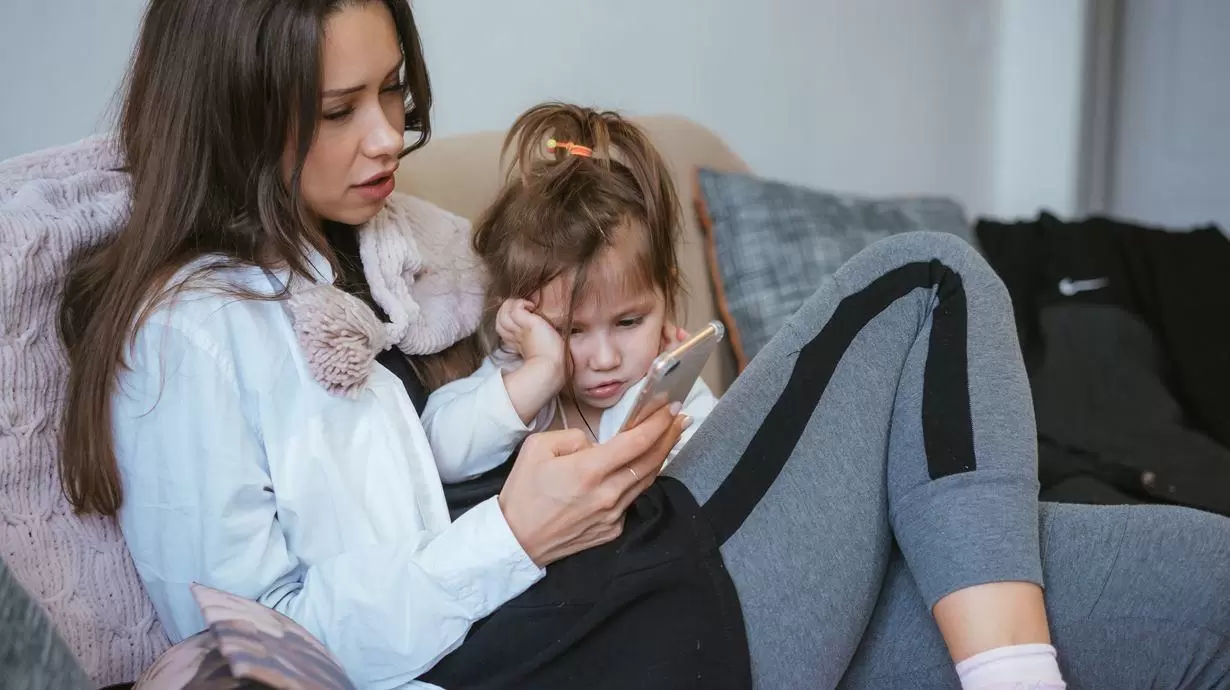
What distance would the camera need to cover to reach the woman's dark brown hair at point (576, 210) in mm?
1282

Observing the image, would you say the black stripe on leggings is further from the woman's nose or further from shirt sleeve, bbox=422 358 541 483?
the woman's nose

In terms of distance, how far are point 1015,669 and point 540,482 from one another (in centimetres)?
42

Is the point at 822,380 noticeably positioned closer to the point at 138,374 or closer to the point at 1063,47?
the point at 138,374

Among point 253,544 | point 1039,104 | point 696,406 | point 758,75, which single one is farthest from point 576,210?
point 1039,104

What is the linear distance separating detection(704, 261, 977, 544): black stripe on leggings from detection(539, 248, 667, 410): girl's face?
24cm

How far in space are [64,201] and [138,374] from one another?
8.9 inches

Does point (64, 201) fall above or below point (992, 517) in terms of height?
above

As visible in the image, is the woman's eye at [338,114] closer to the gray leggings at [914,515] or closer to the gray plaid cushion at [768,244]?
the gray leggings at [914,515]

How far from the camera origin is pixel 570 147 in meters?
1.35

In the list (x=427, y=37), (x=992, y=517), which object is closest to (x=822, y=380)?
(x=992, y=517)

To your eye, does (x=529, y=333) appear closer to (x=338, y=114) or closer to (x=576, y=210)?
(x=576, y=210)

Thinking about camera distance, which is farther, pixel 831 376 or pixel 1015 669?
pixel 831 376

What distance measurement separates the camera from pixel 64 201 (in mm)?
1134

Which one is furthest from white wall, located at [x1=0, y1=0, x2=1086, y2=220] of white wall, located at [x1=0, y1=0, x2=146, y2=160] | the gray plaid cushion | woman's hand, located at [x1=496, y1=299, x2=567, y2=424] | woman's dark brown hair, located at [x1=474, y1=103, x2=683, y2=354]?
woman's hand, located at [x1=496, y1=299, x2=567, y2=424]
